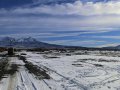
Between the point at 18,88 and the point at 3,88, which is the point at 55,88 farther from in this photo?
the point at 3,88

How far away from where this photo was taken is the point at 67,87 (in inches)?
567

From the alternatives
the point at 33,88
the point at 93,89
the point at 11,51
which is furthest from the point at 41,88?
the point at 11,51

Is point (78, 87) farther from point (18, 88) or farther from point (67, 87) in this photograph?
point (18, 88)

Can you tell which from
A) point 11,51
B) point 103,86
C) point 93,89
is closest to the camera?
point 93,89

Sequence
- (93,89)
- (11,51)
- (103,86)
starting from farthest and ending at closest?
1. (11,51)
2. (103,86)
3. (93,89)

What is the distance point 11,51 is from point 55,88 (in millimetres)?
59395

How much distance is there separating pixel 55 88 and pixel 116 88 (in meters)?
3.32

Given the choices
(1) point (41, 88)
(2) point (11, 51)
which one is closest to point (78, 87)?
(1) point (41, 88)

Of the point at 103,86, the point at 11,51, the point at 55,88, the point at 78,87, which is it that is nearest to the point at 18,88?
the point at 55,88

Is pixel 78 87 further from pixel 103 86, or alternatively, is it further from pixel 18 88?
pixel 18 88

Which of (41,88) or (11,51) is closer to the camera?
(41,88)

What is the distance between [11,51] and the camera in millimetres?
72000

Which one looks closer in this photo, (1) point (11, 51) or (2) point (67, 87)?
(2) point (67, 87)

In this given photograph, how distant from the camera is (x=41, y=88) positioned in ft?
46.3
